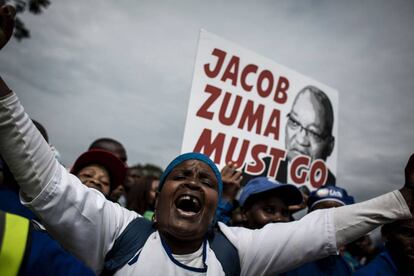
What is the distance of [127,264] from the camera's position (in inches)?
49.0

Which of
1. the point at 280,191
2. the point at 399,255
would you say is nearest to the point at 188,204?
the point at 280,191

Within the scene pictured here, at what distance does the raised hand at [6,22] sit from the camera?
2.83ft

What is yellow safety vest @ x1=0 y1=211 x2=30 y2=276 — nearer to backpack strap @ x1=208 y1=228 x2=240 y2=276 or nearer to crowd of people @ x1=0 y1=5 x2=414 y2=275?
crowd of people @ x1=0 y1=5 x2=414 y2=275

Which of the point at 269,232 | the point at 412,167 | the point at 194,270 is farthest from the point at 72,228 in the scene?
the point at 412,167

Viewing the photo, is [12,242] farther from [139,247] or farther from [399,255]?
[399,255]

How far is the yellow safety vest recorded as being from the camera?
0.81 m

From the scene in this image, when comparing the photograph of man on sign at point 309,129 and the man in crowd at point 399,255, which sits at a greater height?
the photograph of man on sign at point 309,129

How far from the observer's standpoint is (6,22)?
88 centimetres

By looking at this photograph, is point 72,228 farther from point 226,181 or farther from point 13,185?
point 226,181

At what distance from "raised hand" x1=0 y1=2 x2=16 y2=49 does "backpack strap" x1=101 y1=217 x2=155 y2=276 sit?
814 millimetres

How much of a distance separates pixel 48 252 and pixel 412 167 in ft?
5.19

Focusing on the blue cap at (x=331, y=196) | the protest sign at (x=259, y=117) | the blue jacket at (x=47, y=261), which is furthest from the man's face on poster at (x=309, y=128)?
the blue jacket at (x=47, y=261)

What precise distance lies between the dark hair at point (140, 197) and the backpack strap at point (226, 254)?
2.16m

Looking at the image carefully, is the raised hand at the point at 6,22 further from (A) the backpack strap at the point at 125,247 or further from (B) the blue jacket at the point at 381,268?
(B) the blue jacket at the point at 381,268
